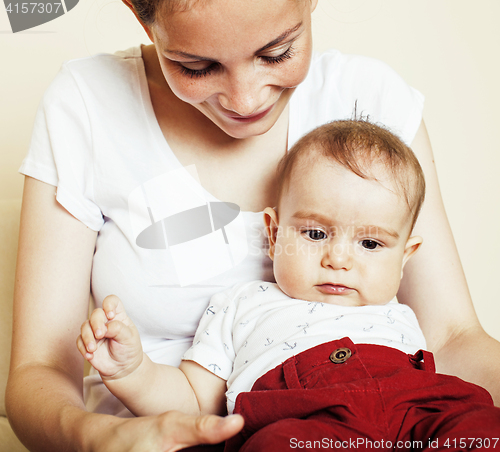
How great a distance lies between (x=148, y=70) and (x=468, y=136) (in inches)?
60.6

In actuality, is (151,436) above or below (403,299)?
above

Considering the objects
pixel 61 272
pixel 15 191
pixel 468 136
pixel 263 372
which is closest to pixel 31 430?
pixel 61 272

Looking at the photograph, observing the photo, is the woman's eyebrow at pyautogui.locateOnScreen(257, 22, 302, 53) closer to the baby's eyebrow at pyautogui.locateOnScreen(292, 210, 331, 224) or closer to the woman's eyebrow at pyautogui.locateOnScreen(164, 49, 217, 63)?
the woman's eyebrow at pyautogui.locateOnScreen(164, 49, 217, 63)

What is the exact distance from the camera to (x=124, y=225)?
1188mm

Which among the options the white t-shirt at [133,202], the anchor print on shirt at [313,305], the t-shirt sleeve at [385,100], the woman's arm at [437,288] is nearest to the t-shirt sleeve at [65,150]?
the white t-shirt at [133,202]

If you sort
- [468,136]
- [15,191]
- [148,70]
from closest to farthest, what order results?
[148,70] < [15,191] < [468,136]

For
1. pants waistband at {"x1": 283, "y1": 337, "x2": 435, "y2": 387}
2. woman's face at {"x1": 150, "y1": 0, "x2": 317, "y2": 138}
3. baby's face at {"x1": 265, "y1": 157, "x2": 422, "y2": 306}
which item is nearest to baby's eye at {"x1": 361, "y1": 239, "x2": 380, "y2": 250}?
baby's face at {"x1": 265, "y1": 157, "x2": 422, "y2": 306}

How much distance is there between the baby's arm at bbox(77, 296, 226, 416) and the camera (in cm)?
86

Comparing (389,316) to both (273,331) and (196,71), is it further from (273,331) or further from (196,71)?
(196,71)

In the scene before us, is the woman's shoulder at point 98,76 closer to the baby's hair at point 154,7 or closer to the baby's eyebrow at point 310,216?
the baby's hair at point 154,7

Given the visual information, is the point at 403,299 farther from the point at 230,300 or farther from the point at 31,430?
the point at 31,430

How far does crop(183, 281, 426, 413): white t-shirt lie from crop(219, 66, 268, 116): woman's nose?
415 millimetres

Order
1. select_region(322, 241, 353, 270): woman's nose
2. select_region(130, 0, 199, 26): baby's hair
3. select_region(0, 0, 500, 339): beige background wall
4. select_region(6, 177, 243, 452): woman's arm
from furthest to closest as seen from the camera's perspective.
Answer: select_region(0, 0, 500, 339): beige background wall, select_region(322, 241, 353, 270): woman's nose, select_region(6, 177, 243, 452): woman's arm, select_region(130, 0, 199, 26): baby's hair

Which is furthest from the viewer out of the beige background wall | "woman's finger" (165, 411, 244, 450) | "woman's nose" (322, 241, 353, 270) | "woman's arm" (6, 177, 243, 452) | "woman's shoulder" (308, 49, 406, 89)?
the beige background wall
